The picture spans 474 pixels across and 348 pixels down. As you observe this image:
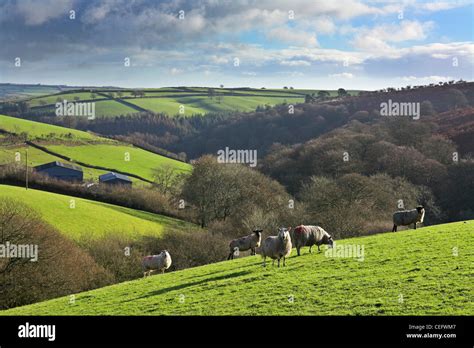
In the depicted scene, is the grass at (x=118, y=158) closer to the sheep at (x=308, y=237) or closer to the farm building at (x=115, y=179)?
the farm building at (x=115, y=179)

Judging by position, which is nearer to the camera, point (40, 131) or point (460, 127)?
point (460, 127)

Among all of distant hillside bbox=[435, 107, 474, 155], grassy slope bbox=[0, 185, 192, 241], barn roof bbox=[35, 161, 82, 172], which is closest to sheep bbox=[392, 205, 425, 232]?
grassy slope bbox=[0, 185, 192, 241]

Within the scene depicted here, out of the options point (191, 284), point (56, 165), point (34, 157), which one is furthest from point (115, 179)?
point (191, 284)

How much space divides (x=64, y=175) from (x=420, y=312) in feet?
328

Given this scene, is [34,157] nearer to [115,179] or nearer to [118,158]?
[118,158]

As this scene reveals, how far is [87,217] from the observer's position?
69.0m

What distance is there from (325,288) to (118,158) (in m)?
113

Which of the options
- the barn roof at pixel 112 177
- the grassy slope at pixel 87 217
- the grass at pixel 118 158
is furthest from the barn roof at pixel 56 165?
the grassy slope at pixel 87 217

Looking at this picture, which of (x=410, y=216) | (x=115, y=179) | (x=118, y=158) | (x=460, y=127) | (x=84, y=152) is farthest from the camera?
(x=84, y=152)

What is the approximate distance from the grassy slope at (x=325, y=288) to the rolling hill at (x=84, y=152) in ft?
297

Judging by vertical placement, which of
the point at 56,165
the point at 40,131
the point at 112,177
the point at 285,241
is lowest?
the point at 112,177

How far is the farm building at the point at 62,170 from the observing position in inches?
4075

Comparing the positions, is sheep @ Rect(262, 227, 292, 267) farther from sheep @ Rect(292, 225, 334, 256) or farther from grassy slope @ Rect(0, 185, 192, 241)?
grassy slope @ Rect(0, 185, 192, 241)
